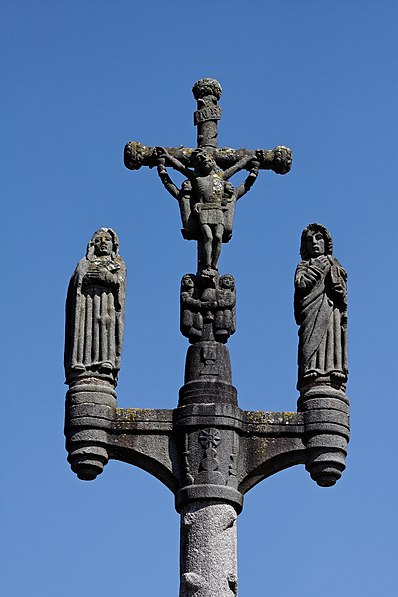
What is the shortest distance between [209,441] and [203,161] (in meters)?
3.25

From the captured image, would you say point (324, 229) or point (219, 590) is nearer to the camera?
point (219, 590)

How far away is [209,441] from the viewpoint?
61.8 ft

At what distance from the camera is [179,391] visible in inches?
755

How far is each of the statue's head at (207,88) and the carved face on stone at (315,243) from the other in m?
1.99

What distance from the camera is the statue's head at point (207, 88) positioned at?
67.5 feet

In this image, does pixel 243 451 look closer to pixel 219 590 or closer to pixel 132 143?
pixel 219 590

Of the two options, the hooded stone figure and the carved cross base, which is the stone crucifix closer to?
the hooded stone figure

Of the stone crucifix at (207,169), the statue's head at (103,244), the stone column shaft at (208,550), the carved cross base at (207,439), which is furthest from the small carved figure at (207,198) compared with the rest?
the stone column shaft at (208,550)

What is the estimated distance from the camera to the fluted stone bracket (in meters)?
18.8

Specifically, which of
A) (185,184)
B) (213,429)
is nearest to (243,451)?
(213,429)

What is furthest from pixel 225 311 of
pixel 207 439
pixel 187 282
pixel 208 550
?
pixel 208 550

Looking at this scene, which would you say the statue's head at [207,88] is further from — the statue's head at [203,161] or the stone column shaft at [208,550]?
the stone column shaft at [208,550]

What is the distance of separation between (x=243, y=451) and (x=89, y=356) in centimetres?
191

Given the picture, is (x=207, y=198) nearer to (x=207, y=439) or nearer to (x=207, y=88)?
(x=207, y=88)
